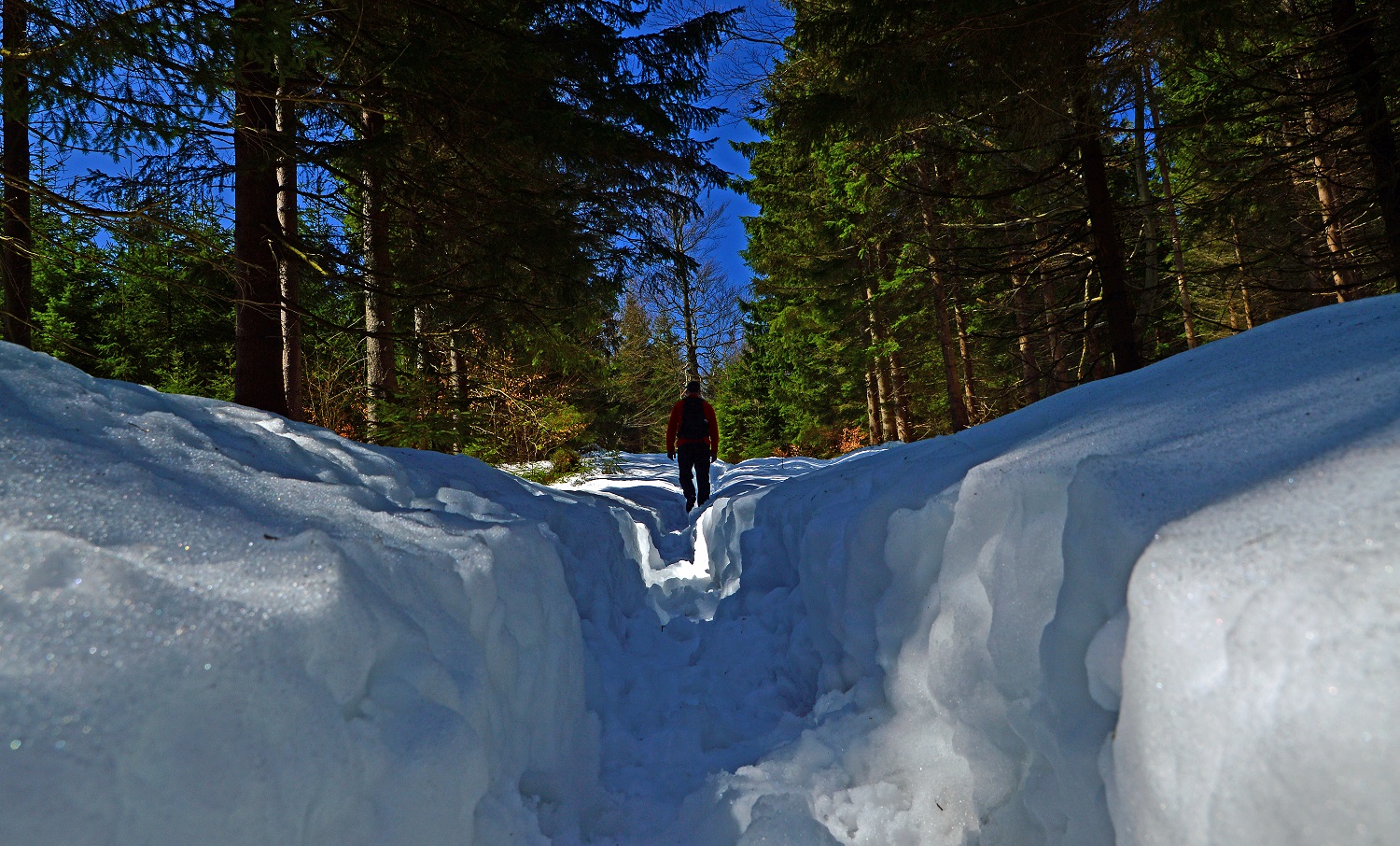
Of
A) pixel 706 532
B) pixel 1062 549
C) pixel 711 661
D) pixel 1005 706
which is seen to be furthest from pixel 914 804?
pixel 706 532

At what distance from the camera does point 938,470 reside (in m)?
3.10

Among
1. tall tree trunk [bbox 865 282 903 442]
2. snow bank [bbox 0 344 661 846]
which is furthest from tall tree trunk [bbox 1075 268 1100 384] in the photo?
snow bank [bbox 0 344 661 846]

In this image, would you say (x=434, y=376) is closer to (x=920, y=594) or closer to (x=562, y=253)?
(x=562, y=253)

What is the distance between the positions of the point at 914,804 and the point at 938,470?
4.87 ft

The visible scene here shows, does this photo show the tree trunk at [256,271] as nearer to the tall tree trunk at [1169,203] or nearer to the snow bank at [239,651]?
the snow bank at [239,651]

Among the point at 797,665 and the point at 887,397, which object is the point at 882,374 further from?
the point at 797,665

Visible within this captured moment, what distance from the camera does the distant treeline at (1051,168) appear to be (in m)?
5.88

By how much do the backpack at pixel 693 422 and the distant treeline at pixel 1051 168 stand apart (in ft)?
10.7

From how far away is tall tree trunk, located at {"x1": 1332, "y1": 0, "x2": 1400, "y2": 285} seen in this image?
6.06 meters

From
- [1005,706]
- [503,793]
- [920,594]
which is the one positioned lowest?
[503,793]

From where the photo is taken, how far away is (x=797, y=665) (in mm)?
3482

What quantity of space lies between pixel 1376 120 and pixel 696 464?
779cm

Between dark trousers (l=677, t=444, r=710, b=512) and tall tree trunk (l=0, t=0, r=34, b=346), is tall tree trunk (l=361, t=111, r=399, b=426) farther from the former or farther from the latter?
dark trousers (l=677, t=444, r=710, b=512)

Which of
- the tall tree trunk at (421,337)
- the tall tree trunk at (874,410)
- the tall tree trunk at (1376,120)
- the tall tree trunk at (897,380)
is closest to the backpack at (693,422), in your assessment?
the tall tree trunk at (421,337)
